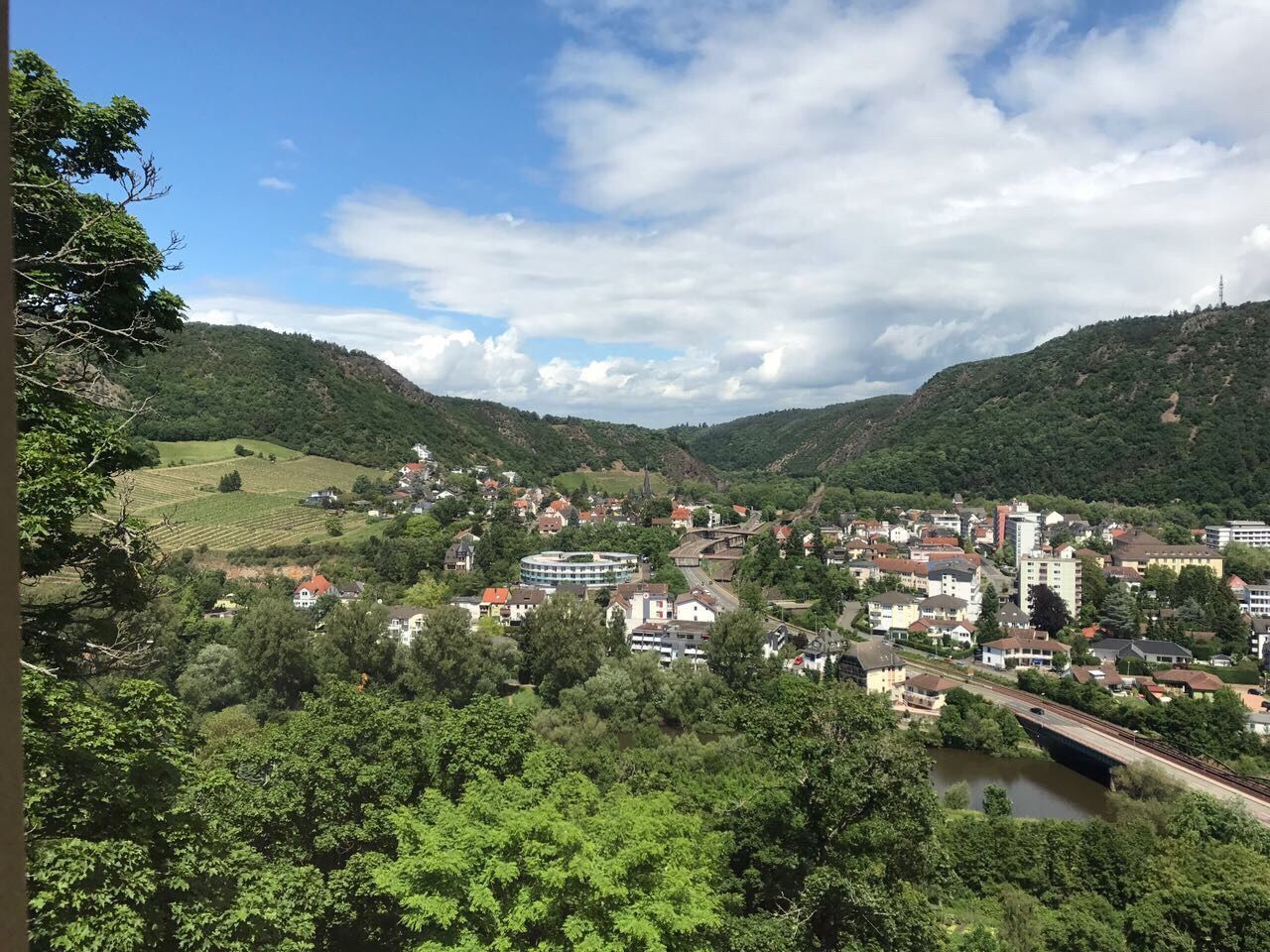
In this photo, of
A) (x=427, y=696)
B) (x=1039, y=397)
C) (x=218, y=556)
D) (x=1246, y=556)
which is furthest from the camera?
(x=1039, y=397)

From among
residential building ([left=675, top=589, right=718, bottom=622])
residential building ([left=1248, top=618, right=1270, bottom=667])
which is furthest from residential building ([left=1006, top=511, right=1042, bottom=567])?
residential building ([left=675, top=589, right=718, bottom=622])

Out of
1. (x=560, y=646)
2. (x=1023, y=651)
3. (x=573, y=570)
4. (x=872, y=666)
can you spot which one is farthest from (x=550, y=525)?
(x=1023, y=651)

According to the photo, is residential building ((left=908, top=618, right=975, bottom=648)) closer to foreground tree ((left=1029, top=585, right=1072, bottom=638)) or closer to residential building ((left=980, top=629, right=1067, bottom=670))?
foreground tree ((left=1029, top=585, right=1072, bottom=638))

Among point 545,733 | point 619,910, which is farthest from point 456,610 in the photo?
point 619,910

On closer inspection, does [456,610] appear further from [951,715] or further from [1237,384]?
[1237,384]

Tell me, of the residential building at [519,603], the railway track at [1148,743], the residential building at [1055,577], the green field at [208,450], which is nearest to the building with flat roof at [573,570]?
the residential building at [519,603]
